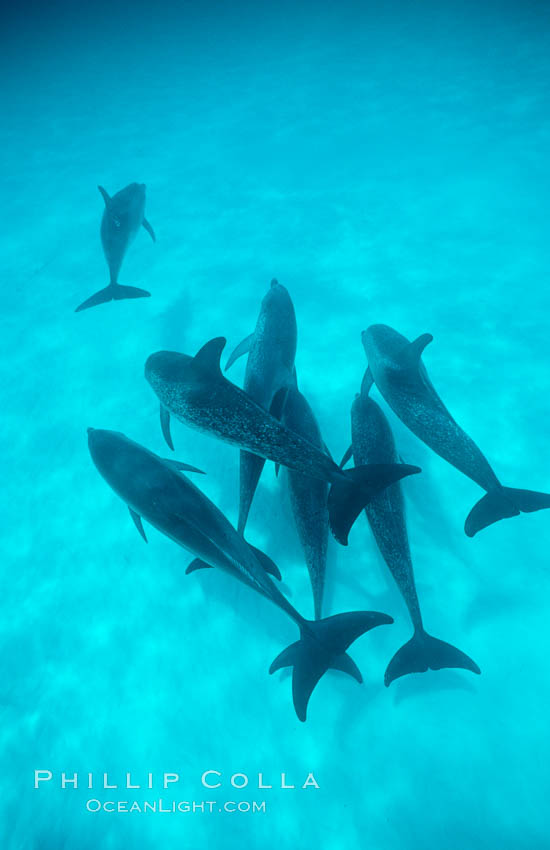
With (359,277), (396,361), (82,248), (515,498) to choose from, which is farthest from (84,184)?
(515,498)

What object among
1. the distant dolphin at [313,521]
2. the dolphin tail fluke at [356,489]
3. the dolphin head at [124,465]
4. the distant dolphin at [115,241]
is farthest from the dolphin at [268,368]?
the distant dolphin at [115,241]

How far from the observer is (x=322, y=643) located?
3.44m

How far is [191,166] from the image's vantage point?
41.0ft

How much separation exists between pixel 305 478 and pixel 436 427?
1288 millimetres

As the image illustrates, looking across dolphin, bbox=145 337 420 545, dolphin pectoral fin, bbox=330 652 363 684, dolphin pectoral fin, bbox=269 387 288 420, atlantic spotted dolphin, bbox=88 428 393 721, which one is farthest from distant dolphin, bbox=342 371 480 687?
dolphin pectoral fin, bbox=269 387 288 420

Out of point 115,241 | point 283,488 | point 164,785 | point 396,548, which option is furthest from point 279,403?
point 115,241

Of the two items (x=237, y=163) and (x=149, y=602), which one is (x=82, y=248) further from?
(x=149, y=602)

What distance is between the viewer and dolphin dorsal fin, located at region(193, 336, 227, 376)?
3.96 metres

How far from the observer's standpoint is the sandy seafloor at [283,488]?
3799mm

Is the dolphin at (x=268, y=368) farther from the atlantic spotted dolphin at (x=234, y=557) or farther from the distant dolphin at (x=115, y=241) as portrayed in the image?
the distant dolphin at (x=115, y=241)

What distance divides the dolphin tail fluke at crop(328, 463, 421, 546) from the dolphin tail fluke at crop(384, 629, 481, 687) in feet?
4.08

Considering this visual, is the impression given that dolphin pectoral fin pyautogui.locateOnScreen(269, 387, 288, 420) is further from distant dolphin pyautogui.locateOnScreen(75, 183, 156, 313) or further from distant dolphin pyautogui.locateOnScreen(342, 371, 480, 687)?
distant dolphin pyautogui.locateOnScreen(75, 183, 156, 313)

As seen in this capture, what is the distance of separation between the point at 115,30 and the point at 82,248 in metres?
38.4

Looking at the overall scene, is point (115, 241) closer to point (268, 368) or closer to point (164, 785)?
point (268, 368)
